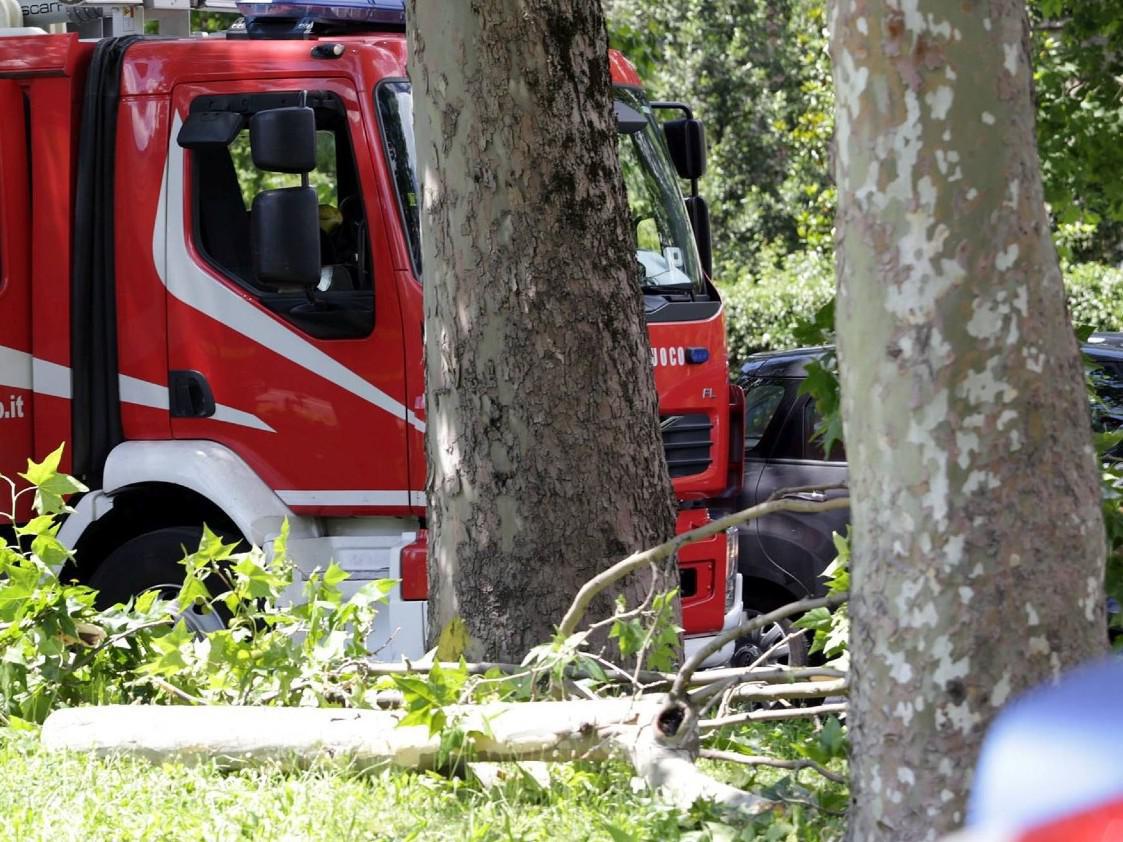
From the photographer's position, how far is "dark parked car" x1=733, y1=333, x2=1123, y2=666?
24.8 feet

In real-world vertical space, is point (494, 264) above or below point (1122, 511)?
above

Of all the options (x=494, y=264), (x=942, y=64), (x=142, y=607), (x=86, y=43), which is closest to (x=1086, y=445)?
(x=942, y=64)

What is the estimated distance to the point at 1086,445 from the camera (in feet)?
9.93

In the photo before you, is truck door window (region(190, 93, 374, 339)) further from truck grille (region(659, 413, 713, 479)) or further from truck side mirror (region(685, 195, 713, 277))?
truck side mirror (region(685, 195, 713, 277))

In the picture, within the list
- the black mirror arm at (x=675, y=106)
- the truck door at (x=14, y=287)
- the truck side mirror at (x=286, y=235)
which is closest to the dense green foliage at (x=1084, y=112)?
the black mirror arm at (x=675, y=106)

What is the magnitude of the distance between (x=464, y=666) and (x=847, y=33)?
6.61 ft

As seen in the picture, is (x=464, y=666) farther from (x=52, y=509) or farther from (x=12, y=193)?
(x=12, y=193)

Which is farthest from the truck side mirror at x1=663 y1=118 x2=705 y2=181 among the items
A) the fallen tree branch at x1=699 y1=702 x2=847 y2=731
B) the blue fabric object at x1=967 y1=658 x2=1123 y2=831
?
the blue fabric object at x1=967 y1=658 x2=1123 y2=831

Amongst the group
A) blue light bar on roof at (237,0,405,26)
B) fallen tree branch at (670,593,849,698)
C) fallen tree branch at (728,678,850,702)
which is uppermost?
blue light bar on roof at (237,0,405,26)

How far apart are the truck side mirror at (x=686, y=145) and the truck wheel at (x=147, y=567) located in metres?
2.93

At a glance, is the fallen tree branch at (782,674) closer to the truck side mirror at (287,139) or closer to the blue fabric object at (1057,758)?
the blue fabric object at (1057,758)

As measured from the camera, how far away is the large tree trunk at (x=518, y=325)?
4867 millimetres

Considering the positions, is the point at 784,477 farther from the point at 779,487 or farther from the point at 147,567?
the point at 147,567

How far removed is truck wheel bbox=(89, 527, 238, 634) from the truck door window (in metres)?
1.01
